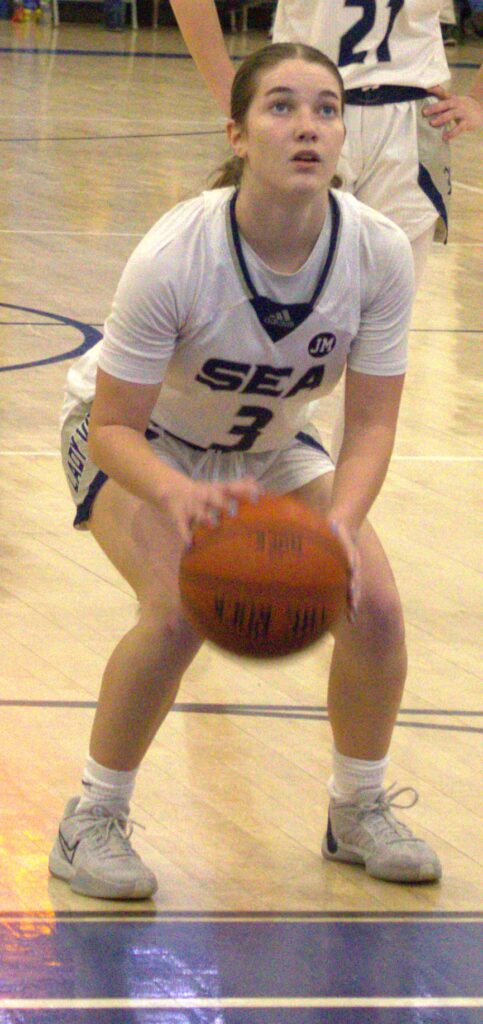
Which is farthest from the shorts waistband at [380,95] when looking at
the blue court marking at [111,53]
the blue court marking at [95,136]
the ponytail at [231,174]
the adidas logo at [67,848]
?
the blue court marking at [111,53]

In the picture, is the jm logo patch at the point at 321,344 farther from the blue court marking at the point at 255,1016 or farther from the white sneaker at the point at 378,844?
the blue court marking at the point at 255,1016

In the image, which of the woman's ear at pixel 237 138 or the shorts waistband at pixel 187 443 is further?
the shorts waistband at pixel 187 443

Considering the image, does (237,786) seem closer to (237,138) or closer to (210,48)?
(237,138)

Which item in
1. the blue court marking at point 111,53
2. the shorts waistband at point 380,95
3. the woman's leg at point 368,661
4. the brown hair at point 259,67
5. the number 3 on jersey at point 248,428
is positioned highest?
the brown hair at point 259,67

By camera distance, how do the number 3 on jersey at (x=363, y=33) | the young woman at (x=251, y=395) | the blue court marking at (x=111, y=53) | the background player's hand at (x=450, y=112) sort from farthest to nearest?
the blue court marking at (x=111, y=53), the background player's hand at (x=450, y=112), the number 3 on jersey at (x=363, y=33), the young woman at (x=251, y=395)

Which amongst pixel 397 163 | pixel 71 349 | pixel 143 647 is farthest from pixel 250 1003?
pixel 71 349

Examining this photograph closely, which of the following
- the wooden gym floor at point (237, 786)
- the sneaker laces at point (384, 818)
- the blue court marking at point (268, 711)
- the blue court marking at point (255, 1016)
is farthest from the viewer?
the blue court marking at point (268, 711)

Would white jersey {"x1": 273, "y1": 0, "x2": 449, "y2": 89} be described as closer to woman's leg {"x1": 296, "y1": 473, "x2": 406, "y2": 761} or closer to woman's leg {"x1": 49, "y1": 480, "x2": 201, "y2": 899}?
woman's leg {"x1": 296, "y1": 473, "x2": 406, "y2": 761}

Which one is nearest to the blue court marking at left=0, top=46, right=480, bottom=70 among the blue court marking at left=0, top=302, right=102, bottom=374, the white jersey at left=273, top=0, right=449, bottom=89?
the blue court marking at left=0, top=302, right=102, bottom=374

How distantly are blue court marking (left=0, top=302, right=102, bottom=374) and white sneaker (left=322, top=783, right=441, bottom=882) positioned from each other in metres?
2.91

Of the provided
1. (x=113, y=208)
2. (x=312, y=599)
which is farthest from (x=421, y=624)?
(x=113, y=208)

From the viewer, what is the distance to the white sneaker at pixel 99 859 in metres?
2.32

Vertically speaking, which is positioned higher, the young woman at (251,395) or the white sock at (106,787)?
the young woman at (251,395)

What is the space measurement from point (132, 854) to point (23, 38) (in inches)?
577
